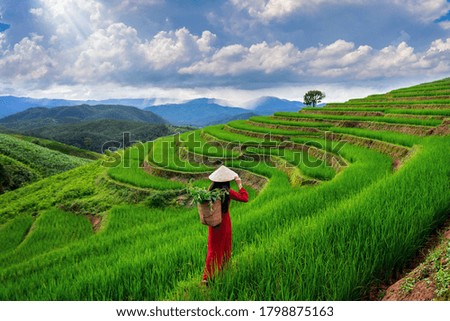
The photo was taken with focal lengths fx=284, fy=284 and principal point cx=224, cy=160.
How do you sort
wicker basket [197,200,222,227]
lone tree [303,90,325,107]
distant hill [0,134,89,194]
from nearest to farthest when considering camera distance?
wicker basket [197,200,222,227], distant hill [0,134,89,194], lone tree [303,90,325,107]

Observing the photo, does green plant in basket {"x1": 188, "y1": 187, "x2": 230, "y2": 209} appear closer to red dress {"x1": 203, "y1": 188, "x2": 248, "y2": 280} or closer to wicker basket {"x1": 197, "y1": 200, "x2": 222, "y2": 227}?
wicker basket {"x1": 197, "y1": 200, "x2": 222, "y2": 227}

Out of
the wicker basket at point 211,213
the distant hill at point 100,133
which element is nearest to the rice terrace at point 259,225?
the wicker basket at point 211,213

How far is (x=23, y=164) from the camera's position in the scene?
32.5 metres

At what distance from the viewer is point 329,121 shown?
18938 millimetres

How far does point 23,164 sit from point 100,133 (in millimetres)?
122899

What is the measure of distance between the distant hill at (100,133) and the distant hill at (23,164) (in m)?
65.5

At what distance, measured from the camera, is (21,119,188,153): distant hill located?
11475 centimetres

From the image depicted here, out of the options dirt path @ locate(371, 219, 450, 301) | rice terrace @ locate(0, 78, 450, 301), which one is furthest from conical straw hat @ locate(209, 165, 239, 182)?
dirt path @ locate(371, 219, 450, 301)

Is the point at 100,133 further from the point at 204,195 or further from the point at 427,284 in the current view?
the point at 427,284

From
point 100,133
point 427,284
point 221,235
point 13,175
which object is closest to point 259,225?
point 221,235

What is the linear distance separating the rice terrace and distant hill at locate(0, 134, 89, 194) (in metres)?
13.0

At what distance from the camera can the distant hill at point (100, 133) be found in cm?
11475

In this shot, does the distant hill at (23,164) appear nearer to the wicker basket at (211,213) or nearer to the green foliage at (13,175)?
the green foliage at (13,175)

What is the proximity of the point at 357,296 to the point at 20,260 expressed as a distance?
8.24 meters
